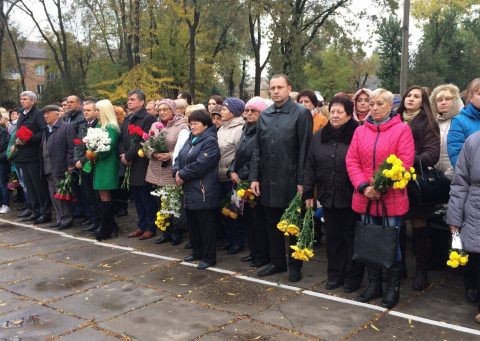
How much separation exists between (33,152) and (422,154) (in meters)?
7.28

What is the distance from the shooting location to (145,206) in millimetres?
7664

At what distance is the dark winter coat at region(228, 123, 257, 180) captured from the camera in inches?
234

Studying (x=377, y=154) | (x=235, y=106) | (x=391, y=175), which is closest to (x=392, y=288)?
(x=391, y=175)

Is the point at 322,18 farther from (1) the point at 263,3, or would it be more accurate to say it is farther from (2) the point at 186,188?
(2) the point at 186,188

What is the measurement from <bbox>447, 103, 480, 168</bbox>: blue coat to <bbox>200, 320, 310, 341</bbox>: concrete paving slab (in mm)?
2454

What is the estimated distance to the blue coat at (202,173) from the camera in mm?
6040

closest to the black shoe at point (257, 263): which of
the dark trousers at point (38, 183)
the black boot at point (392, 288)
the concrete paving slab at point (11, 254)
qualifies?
the black boot at point (392, 288)

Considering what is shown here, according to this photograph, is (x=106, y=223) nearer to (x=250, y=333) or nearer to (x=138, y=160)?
(x=138, y=160)

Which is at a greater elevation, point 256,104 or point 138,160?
point 256,104


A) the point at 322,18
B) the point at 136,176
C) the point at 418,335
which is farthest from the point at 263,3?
the point at 418,335

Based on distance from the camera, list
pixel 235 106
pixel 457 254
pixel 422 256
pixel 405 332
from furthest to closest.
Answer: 1. pixel 235 106
2. pixel 422 256
3. pixel 457 254
4. pixel 405 332

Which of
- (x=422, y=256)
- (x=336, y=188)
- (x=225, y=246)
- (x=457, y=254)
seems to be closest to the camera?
(x=457, y=254)

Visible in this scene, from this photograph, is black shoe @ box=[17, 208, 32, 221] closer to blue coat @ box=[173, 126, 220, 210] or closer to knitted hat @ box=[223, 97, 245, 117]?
blue coat @ box=[173, 126, 220, 210]

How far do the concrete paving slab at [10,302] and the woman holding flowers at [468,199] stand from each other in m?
4.35
